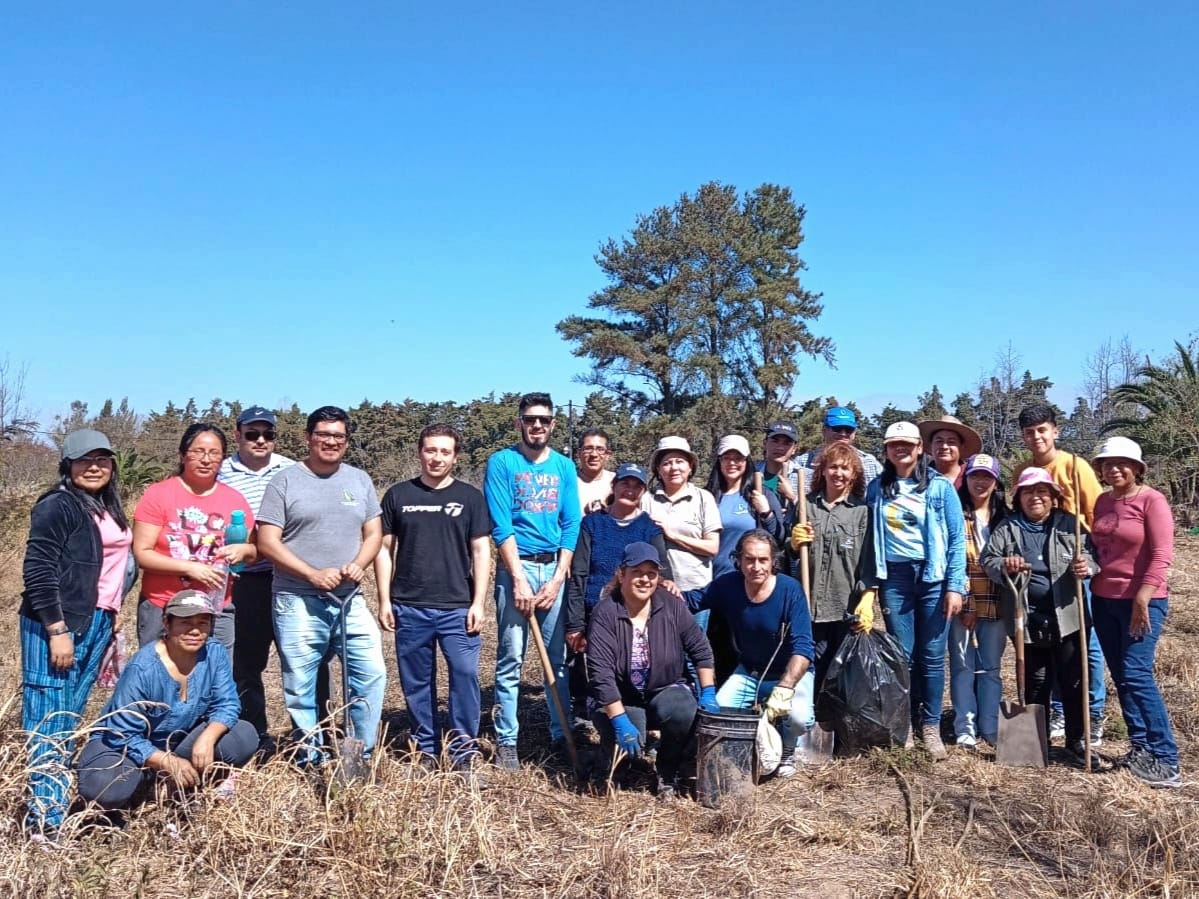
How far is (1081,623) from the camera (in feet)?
15.6

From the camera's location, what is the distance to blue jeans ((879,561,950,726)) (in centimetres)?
489

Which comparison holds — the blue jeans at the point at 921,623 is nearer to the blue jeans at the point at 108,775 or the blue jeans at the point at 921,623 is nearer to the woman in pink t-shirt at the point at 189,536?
the woman in pink t-shirt at the point at 189,536

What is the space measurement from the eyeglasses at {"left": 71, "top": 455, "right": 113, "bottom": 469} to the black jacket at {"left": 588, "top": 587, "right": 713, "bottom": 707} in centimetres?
230

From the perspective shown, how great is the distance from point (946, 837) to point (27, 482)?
1488cm


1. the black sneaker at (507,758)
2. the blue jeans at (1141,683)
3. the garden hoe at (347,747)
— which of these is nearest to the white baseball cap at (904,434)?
the blue jeans at (1141,683)

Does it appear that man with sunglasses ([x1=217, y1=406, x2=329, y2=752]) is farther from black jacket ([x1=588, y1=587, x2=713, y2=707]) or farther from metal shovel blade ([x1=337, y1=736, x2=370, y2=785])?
black jacket ([x1=588, y1=587, x2=713, y2=707])

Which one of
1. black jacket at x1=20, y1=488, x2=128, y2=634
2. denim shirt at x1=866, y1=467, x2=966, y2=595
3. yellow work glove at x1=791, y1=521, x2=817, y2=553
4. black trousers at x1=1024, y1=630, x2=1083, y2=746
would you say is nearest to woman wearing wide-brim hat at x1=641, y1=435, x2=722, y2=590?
yellow work glove at x1=791, y1=521, x2=817, y2=553

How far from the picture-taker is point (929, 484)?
16.0 ft

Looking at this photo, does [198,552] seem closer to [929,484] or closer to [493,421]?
[929,484]

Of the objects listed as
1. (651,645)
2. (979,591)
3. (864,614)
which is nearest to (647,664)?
(651,645)

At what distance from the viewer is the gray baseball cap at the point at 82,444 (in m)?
3.83

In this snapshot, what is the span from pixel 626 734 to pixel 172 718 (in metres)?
1.93

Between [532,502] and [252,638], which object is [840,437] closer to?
[532,502]

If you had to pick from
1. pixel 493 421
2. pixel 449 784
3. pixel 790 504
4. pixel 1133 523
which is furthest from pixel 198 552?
pixel 493 421
